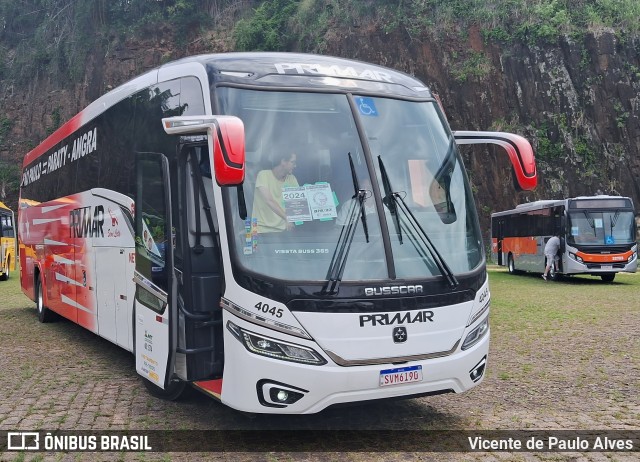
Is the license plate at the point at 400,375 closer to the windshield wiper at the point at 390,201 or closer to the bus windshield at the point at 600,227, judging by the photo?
the windshield wiper at the point at 390,201

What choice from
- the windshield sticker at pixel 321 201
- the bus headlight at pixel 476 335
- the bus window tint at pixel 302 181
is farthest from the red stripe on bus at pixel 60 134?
the bus headlight at pixel 476 335

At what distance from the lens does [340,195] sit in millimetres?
6301

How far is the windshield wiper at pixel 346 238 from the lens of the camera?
233 inches

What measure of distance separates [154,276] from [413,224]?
250 centimetres

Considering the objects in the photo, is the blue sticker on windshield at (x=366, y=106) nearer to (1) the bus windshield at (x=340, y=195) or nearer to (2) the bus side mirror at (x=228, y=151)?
(1) the bus windshield at (x=340, y=195)

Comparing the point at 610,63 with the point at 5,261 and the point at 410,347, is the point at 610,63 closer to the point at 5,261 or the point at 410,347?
the point at 5,261

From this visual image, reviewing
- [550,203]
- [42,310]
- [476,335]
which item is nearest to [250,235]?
[476,335]

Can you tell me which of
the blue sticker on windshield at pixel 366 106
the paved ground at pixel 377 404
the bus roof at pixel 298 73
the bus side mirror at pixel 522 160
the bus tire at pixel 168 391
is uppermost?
the bus roof at pixel 298 73

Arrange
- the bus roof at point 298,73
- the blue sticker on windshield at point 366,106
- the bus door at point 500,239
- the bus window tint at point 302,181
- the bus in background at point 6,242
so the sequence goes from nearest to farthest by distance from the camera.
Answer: the bus window tint at point 302,181 < the bus roof at point 298,73 < the blue sticker on windshield at point 366,106 < the bus in background at point 6,242 < the bus door at point 500,239

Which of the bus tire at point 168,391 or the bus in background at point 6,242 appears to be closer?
the bus tire at point 168,391

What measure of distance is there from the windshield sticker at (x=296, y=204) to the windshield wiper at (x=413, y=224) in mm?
666

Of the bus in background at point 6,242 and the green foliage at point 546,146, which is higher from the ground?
the green foliage at point 546,146

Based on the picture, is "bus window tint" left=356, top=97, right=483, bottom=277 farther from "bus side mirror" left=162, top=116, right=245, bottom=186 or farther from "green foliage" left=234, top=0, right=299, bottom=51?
"green foliage" left=234, top=0, right=299, bottom=51

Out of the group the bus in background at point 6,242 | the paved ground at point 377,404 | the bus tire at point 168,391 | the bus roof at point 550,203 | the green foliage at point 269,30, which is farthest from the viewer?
the green foliage at point 269,30
